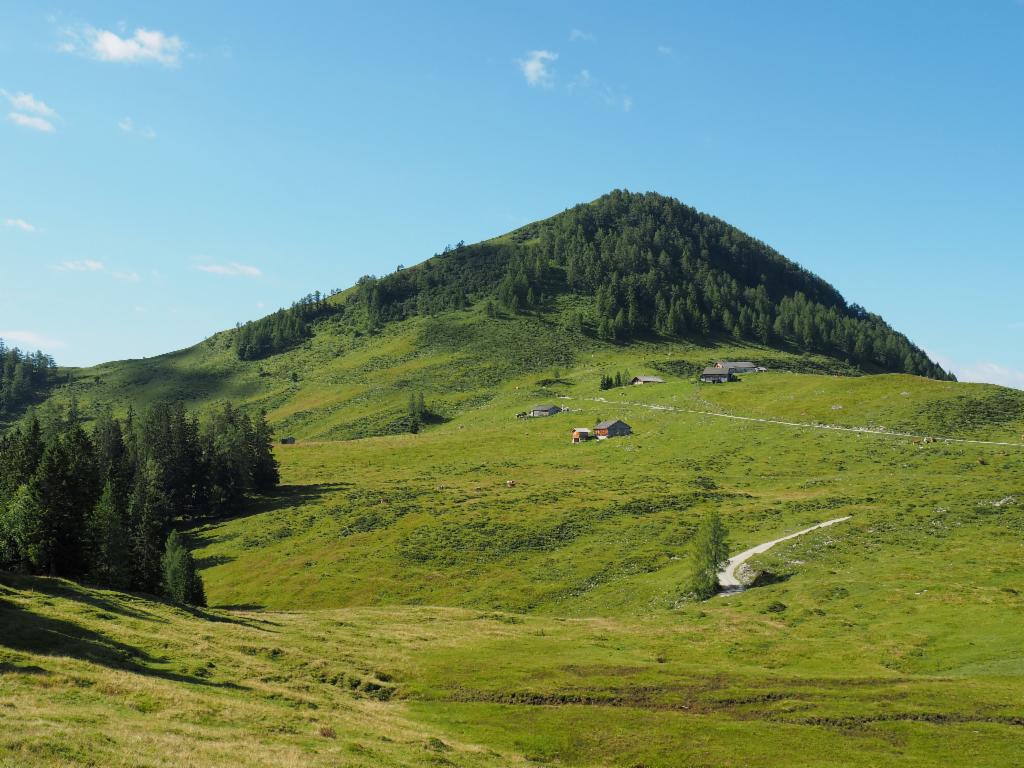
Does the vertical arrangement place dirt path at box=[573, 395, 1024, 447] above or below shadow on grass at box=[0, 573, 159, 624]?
above

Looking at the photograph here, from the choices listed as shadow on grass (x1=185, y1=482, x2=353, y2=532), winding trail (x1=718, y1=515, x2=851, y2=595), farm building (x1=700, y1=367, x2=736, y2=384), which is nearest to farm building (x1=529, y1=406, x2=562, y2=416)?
farm building (x1=700, y1=367, x2=736, y2=384)

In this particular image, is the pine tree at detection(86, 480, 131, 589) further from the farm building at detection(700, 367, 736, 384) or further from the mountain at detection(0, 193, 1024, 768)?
the farm building at detection(700, 367, 736, 384)

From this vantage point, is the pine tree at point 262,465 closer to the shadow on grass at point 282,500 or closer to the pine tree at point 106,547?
the shadow on grass at point 282,500

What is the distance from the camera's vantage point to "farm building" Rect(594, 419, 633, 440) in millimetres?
144312

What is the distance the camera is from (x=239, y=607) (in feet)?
249

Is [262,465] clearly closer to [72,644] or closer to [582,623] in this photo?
[582,623]

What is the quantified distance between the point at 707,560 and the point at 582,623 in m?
14.8

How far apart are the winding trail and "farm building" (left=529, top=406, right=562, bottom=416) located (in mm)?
91985

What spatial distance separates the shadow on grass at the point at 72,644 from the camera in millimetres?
34938

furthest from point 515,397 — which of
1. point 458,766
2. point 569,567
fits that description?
point 458,766

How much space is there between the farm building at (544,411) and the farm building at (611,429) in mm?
25549

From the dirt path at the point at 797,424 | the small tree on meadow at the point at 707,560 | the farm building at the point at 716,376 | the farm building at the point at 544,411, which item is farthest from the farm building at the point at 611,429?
the small tree on meadow at the point at 707,560

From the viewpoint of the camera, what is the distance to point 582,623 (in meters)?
62.5

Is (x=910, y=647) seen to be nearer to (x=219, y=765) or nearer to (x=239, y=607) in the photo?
(x=219, y=765)
